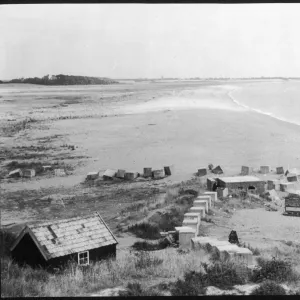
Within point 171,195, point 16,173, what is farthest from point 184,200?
point 16,173

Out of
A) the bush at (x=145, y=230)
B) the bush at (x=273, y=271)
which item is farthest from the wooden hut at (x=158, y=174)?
the bush at (x=273, y=271)

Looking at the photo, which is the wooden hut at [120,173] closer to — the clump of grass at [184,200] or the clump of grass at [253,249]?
the clump of grass at [184,200]

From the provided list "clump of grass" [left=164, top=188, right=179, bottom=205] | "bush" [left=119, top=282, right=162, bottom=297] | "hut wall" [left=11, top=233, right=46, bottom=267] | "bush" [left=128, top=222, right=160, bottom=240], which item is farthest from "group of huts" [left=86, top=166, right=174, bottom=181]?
"bush" [left=119, top=282, right=162, bottom=297]

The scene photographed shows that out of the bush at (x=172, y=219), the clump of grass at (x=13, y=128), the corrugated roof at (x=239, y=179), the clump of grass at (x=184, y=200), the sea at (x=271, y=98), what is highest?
the sea at (x=271, y=98)

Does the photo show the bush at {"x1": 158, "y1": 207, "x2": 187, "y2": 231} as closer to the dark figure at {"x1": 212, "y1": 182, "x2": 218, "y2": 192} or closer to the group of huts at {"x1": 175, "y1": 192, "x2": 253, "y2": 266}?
the group of huts at {"x1": 175, "y1": 192, "x2": 253, "y2": 266}

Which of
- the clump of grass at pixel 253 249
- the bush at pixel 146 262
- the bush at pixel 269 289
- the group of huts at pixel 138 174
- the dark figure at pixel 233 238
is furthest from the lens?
the group of huts at pixel 138 174

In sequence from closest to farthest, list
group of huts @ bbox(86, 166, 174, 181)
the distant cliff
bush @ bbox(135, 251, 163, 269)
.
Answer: bush @ bbox(135, 251, 163, 269) → group of huts @ bbox(86, 166, 174, 181) → the distant cliff

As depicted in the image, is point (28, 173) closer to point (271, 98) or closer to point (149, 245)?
point (149, 245)
